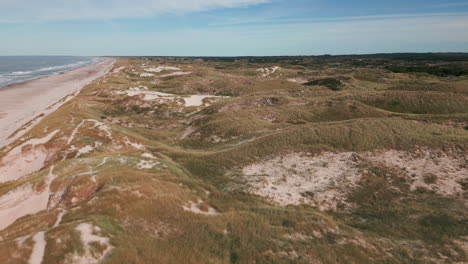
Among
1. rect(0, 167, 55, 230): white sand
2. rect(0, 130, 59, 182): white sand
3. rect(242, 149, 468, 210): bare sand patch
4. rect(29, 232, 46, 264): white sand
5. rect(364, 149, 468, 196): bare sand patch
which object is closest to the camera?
rect(29, 232, 46, 264): white sand

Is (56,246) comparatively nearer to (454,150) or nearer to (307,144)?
(307,144)

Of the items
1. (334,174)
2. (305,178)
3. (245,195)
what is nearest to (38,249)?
(245,195)

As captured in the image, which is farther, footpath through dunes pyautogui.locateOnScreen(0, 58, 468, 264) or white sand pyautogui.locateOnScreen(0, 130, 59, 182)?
white sand pyautogui.locateOnScreen(0, 130, 59, 182)

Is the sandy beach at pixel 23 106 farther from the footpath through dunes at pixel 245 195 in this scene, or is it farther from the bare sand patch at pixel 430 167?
the bare sand patch at pixel 430 167

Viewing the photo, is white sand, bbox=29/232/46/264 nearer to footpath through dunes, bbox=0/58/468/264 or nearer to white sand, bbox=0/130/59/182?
footpath through dunes, bbox=0/58/468/264

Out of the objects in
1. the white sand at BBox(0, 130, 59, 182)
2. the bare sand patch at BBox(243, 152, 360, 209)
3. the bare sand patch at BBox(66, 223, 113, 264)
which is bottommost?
the white sand at BBox(0, 130, 59, 182)

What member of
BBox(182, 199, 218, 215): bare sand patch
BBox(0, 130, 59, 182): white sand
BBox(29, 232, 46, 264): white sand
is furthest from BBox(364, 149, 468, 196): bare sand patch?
BBox(0, 130, 59, 182): white sand

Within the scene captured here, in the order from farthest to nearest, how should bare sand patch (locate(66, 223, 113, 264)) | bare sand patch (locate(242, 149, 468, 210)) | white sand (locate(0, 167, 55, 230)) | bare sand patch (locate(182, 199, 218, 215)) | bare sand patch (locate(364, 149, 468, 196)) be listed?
bare sand patch (locate(364, 149, 468, 196)), bare sand patch (locate(242, 149, 468, 210)), white sand (locate(0, 167, 55, 230)), bare sand patch (locate(182, 199, 218, 215)), bare sand patch (locate(66, 223, 113, 264))

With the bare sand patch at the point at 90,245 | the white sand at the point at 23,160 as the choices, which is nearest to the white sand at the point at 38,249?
the bare sand patch at the point at 90,245

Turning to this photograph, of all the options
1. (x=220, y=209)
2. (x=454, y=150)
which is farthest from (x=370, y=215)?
(x=454, y=150)
